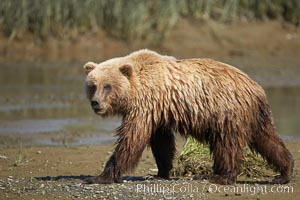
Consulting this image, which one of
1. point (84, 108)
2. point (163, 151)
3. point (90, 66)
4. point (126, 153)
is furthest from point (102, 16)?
point (126, 153)

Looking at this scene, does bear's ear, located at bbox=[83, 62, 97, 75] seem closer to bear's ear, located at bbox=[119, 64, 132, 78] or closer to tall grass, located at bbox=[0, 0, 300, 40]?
bear's ear, located at bbox=[119, 64, 132, 78]

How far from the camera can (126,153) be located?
33.0 feet

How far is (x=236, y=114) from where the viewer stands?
1015 centimetres

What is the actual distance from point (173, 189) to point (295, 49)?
1282cm

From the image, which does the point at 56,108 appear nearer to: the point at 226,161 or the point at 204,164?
the point at 204,164

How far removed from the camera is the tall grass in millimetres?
22312

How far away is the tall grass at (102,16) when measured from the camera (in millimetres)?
22312

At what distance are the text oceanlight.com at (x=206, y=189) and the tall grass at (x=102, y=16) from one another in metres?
12.6

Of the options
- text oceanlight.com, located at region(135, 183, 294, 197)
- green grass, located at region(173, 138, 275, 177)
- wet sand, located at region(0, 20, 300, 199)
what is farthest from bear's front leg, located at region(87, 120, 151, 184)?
green grass, located at region(173, 138, 275, 177)

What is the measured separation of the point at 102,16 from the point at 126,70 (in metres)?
12.5

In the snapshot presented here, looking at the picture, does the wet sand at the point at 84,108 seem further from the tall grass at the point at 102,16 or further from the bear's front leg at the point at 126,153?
the tall grass at the point at 102,16

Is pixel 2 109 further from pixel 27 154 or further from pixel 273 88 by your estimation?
pixel 273 88

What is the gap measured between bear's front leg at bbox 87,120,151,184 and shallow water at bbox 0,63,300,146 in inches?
147

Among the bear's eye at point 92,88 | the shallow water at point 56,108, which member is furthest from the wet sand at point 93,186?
the shallow water at point 56,108
